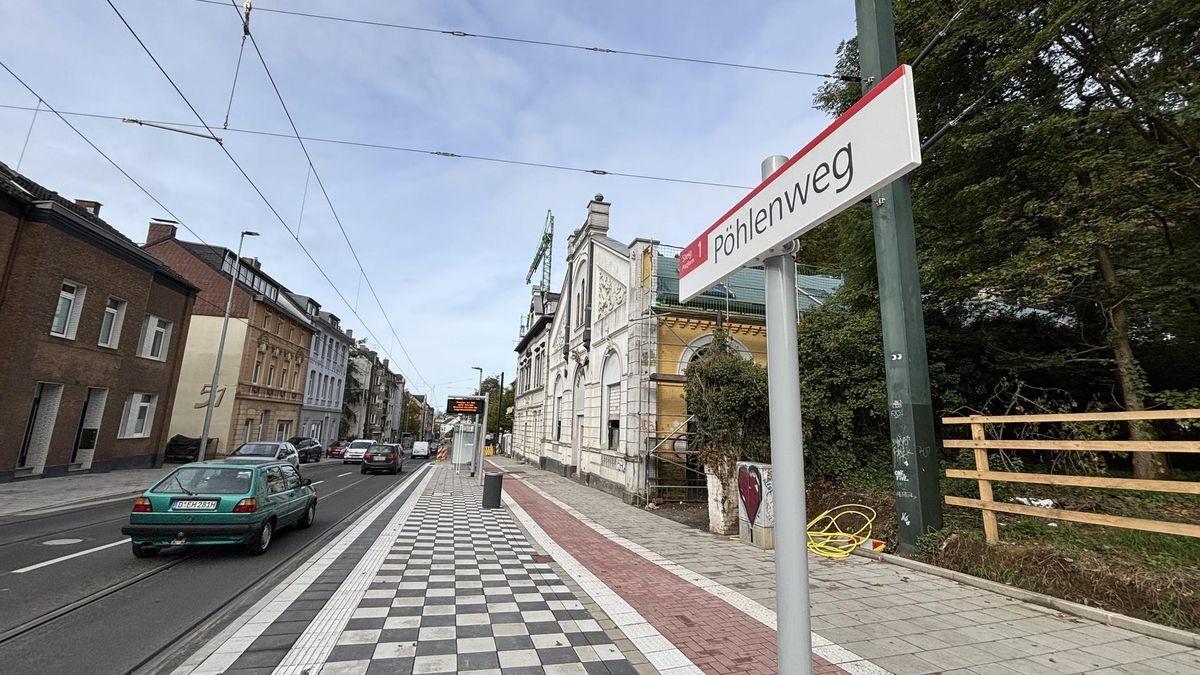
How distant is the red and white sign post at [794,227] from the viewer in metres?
1.44

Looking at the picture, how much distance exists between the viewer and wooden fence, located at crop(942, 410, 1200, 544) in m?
4.68

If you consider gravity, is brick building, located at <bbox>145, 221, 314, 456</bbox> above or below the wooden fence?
above

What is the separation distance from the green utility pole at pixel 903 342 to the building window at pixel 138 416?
2679 centimetres

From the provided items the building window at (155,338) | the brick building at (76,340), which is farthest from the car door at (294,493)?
the building window at (155,338)

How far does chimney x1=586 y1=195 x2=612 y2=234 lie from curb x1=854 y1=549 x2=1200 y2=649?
17666 millimetres

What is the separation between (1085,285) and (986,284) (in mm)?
2172

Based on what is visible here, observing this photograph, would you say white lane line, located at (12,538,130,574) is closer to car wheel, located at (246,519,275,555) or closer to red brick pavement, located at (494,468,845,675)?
car wheel, located at (246,519,275,555)

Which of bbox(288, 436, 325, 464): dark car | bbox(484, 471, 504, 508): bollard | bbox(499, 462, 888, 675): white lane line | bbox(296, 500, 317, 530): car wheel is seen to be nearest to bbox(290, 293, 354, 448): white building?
bbox(288, 436, 325, 464): dark car

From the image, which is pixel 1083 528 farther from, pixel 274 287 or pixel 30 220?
pixel 274 287

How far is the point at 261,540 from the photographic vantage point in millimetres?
7871

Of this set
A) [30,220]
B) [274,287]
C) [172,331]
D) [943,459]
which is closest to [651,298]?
[943,459]

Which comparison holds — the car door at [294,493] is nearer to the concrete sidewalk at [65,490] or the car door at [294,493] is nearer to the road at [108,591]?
the road at [108,591]

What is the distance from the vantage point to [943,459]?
34.4 ft

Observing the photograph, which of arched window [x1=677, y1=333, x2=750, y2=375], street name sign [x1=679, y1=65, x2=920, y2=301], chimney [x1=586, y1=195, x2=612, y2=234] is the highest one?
chimney [x1=586, y1=195, x2=612, y2=234]
